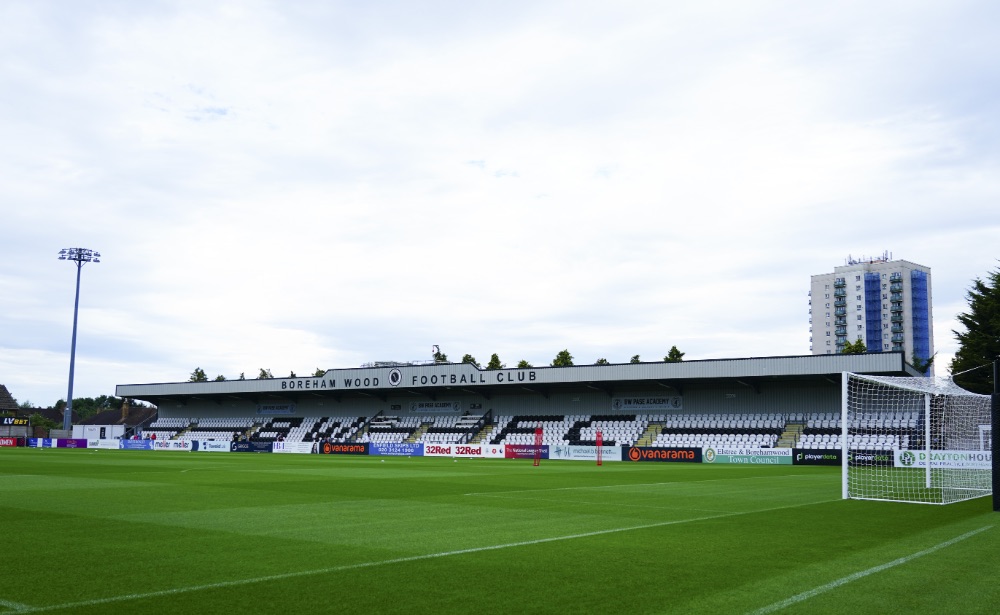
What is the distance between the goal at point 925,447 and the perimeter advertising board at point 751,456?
13.7ft

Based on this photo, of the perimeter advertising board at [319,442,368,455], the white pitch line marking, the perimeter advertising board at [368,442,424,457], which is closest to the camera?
the white pitch line marking

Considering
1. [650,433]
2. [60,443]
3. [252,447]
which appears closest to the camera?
[650,433]

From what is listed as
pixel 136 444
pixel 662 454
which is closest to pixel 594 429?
pixel 662 454

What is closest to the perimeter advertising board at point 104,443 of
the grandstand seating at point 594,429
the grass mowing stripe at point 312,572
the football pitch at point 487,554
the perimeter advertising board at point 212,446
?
the perimeter advertising board at point 212,446

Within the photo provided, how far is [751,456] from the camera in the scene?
45.8m

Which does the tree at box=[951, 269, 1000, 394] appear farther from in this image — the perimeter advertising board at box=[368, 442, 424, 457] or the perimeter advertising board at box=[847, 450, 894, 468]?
the perimeter advertising board at box=[368, 442, 424, 457]

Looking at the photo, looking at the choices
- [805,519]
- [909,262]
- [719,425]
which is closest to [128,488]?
[805,519]

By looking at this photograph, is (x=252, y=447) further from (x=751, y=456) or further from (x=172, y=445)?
(x=751, y=456)

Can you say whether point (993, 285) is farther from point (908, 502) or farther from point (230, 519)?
point (230, 519)

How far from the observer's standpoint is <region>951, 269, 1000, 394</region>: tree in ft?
201

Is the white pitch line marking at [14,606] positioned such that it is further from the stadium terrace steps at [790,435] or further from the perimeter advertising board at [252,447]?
the perimeter advertising board at [252,447]

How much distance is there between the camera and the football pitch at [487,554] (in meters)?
7.26

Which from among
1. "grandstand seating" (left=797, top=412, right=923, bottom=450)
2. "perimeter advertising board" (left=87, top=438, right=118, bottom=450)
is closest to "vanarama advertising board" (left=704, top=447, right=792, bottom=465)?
"grandstand seating" (left=797, top=412, right=923, bottom=450)

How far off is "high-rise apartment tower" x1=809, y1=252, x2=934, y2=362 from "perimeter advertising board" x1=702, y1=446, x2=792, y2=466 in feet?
420
